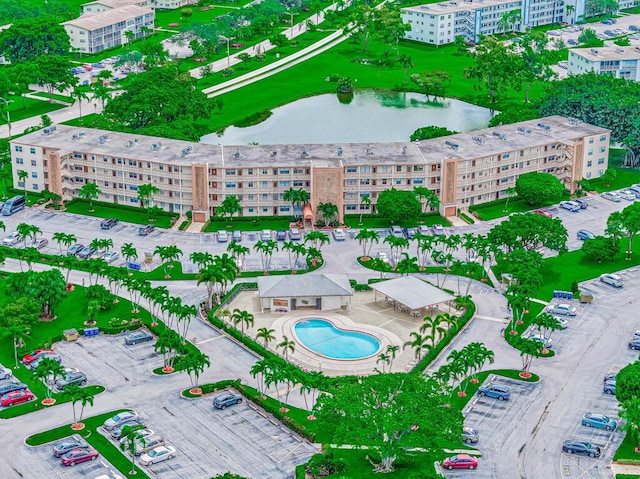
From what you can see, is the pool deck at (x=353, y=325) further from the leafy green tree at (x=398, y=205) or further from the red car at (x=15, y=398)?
the red car at (x=15, y=398)

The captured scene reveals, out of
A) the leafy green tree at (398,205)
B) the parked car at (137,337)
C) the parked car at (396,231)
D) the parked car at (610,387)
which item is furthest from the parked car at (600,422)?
the leafy green tree at (398,205)

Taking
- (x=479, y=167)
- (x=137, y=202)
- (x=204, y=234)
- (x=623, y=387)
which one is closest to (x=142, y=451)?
(x=623, y=387)

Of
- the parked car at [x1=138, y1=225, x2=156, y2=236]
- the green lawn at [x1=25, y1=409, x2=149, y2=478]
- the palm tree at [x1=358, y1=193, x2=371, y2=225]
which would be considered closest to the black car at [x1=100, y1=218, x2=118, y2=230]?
the parked car at [x1=138, y1=225, x2=156, y2=236]

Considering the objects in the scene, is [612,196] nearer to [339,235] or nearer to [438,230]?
[438,230]

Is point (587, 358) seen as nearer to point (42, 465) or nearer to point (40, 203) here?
point (42, 465)

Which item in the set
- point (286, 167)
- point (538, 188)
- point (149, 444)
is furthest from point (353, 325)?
point (538, 188)

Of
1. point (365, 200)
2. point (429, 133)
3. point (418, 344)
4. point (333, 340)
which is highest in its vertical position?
point (429, 133)

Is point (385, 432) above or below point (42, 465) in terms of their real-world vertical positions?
above
